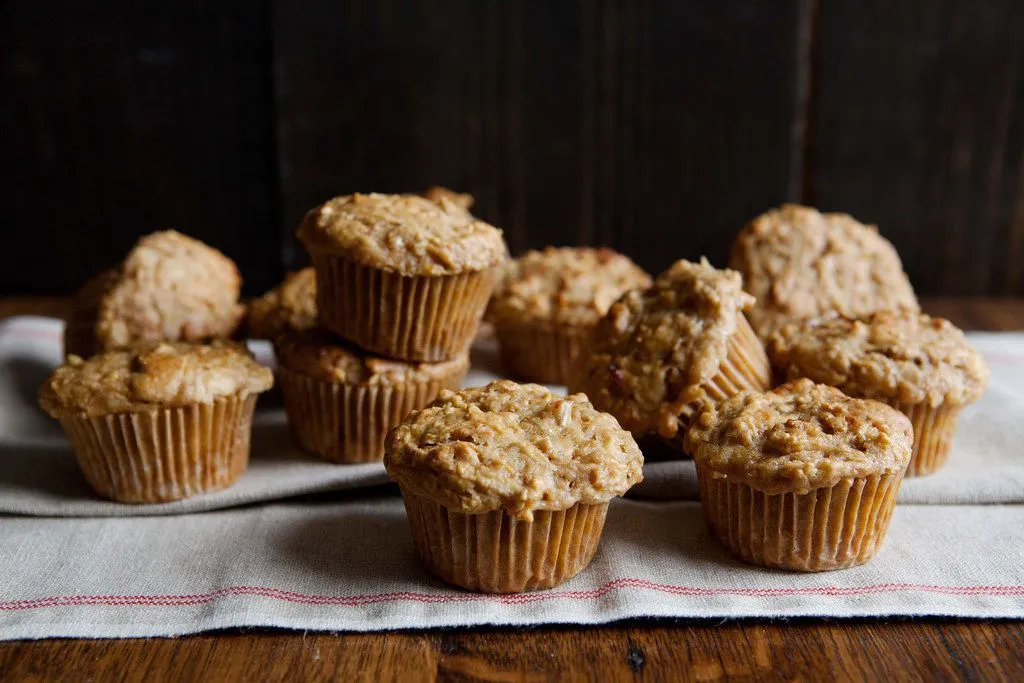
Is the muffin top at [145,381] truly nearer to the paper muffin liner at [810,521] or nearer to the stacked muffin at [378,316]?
the stacked muffin at [378,316]

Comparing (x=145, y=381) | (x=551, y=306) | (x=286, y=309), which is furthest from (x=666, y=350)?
(x=145, y=381)

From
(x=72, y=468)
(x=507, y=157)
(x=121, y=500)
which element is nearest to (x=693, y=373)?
(x=121, y=500)

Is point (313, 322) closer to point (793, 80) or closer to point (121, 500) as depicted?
point (121, 500)

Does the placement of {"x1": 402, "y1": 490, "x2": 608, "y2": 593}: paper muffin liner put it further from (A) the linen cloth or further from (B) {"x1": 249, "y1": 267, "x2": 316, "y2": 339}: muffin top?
(B) {"x1": 249, "y1": 267, "x2": 316, "y2": 339}: muffin top

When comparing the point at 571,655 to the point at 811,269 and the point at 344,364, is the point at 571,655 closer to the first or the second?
the point at 344,364

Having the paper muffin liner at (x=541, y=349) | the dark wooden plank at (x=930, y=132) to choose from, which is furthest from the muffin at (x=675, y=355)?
the dark wooden plank at (x=930, y=132)

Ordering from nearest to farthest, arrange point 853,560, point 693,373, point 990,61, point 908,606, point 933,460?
1. point 908,606
2. point 853,560
3. point 693,373
4. point 933,460
5. point 990,61
